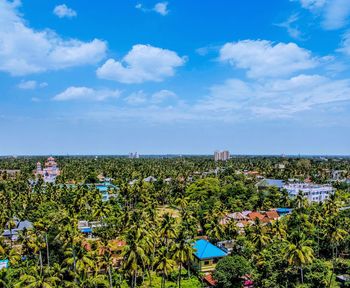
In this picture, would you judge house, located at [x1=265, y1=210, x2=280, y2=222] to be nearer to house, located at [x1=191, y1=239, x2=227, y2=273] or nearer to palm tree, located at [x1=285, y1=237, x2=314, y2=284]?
house, located at [x1=191, y1=239, x2=227, y2=273]

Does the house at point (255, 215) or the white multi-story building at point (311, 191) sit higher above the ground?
the white multi-story building at point (311, 191)

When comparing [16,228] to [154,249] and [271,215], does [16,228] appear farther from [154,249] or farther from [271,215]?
[271,215]

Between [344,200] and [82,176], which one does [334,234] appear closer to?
[344,200]

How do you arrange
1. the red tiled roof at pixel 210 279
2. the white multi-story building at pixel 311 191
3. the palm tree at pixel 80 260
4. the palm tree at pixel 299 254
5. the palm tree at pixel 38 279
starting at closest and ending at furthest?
the palm tree at pixel 38 279 → the palm tree at pixel 299 254 → the palm tree at pixel 80 260 → the red tiled roof at pixel 210 279 → the white multi-story building at pixel 311 191

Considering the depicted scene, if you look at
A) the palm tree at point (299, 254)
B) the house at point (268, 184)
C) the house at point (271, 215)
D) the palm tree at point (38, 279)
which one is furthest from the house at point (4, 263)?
the house at point (268, 184)

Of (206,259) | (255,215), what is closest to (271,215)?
(255,215)

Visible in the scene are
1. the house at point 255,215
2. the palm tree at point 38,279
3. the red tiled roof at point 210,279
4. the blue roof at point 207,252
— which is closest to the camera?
the palm tree at point 38,279

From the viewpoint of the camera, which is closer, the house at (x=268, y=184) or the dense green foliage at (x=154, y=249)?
the dense green foliage at (x=154, y=249)

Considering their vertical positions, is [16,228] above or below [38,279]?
below

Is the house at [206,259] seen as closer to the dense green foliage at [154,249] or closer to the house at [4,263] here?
the dense green foliage at [154,249]
